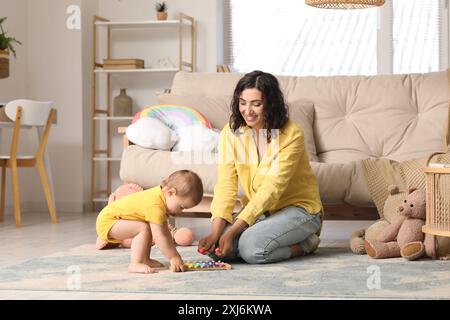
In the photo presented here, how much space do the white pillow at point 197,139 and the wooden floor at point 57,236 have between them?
2.25 ft

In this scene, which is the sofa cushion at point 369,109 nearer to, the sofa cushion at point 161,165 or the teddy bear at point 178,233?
the sofa cushion at point 161,165

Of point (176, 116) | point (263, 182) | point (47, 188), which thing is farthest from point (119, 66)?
point (263, 182)

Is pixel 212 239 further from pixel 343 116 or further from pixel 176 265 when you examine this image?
pixel 343 116

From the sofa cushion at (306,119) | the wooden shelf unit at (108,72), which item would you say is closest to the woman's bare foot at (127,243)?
the sofa cushion at (306,119)

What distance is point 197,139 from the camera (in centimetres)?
404

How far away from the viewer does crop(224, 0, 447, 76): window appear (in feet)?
21.7

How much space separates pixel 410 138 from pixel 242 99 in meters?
1.43

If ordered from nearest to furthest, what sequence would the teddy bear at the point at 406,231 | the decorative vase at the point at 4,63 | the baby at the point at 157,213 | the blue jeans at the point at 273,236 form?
the baby at the point at 157,213 < the blue jeans at the point at 273,236 < the teddy bear at the point at 406,231 < the decorative vase at the point at 4,63

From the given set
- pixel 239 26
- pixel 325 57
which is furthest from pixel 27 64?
pixel 325 57

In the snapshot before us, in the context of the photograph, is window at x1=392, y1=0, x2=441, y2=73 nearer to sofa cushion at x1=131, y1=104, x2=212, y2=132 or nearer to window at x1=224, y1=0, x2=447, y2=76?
window at x1=224, y1=0, x2=447, y2=76

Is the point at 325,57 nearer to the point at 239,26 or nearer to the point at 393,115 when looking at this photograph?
the point at 239,26

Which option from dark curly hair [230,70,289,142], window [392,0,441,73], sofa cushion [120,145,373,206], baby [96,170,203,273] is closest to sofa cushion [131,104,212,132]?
sofa cushion [120,145,373,206]

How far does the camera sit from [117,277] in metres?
2.75

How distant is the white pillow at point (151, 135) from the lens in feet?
13.1
